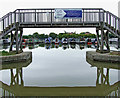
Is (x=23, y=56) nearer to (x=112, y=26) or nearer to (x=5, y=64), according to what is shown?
(x=5, y=64)

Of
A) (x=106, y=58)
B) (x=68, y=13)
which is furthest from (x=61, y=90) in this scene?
(x=68, y=13)

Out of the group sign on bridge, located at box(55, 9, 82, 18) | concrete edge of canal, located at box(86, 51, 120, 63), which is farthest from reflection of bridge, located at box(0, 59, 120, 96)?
sign on bridge, located at box(55, 9, 82, 18)

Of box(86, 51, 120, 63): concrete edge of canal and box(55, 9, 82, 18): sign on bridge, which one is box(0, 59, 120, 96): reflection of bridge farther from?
box(55, 9, 82, 18): sign on bridge

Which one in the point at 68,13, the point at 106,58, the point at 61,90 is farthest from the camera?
the point at 68,13

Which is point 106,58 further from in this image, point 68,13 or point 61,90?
point 61,90

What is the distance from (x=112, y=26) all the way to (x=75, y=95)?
13331 millimetres

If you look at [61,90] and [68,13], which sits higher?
[68,13]

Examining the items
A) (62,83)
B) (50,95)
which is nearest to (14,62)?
(62,83)

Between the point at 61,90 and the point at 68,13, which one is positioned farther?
the point at 68,13

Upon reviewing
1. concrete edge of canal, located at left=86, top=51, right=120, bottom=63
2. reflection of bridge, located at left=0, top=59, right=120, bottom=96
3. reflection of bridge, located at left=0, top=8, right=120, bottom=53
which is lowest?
reflection of bridge, located at left=0, top=59, right=120, bottom=96

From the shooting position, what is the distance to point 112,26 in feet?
64.2

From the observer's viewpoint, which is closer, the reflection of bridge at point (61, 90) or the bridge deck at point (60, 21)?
the reflection of bridge at point (61, 90)

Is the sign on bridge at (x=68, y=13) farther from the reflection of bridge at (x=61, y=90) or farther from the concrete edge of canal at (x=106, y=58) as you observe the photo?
the reflection of bridge at (x=61, y=90)

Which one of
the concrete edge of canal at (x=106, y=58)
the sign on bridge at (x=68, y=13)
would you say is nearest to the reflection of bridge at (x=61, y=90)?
the concrete edge of canal at (x=106, y=58)
